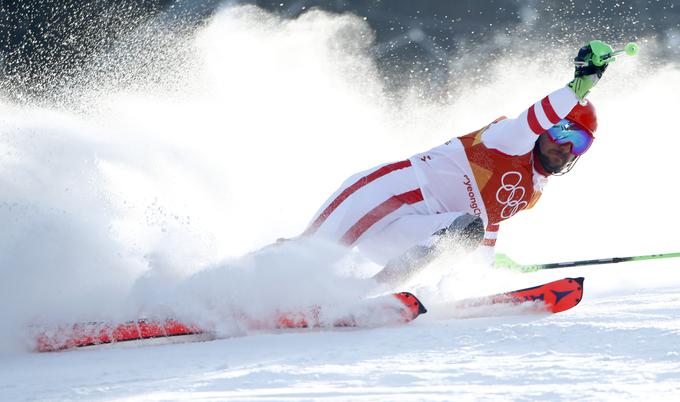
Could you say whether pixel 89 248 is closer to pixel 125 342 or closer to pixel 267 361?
pixel 125 342

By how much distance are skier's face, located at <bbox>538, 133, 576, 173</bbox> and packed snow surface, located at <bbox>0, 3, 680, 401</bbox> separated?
26.3 inches

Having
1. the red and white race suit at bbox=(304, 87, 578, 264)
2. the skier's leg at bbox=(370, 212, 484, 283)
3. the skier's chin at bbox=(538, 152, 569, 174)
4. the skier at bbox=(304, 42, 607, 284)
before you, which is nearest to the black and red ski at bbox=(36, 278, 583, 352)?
the skier's leg at bbox=(370, 212, 484, 283)

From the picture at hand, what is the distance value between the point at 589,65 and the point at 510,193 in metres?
0.77

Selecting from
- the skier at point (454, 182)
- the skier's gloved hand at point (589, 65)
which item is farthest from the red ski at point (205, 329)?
the skier's gloved hand at point (589, 65)

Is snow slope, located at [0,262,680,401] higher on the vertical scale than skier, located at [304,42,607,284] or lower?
lower

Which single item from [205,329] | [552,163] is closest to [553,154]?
[552,163]

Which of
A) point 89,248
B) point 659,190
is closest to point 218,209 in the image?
point 89,248

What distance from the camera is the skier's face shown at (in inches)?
178

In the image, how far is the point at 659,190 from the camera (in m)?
8.59

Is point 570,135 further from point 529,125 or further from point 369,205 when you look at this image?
point 369,205

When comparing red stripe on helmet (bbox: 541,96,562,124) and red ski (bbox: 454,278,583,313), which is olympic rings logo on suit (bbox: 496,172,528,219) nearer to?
red stripe on helmet (bbox: 541,96,562,124)

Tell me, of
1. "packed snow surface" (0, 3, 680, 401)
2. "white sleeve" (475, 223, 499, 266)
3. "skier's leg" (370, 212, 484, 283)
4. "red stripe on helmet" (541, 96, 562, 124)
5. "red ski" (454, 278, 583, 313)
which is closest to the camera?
"packed snow surface" (0, 3, 680, 401)

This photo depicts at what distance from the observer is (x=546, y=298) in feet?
13.2

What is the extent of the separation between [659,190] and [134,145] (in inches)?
189
